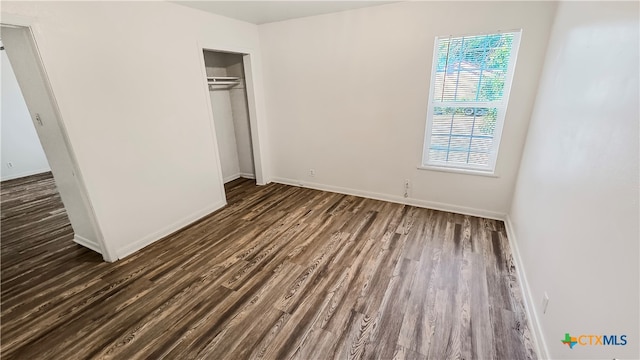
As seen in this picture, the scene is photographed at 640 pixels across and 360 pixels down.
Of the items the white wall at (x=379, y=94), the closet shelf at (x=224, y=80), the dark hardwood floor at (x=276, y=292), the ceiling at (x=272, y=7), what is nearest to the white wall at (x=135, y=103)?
the ceiling at (x=272, y=7)

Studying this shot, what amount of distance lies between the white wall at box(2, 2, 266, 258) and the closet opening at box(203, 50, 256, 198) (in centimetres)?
84

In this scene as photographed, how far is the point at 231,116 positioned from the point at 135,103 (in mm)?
2180

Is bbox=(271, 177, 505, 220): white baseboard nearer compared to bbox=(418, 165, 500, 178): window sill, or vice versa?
bbox=(418, 165, 500, 178): window sill

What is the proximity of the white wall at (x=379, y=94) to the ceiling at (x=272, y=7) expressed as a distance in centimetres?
15

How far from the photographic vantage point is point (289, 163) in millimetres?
4504

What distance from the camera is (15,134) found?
5.19 metres

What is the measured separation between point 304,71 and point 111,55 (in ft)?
7.39

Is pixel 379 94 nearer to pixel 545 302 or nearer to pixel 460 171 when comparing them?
pixel 460 171

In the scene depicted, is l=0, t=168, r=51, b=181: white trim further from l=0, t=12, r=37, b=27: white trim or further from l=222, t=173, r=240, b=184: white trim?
l=0, t=12, r=37, b=27: white trim

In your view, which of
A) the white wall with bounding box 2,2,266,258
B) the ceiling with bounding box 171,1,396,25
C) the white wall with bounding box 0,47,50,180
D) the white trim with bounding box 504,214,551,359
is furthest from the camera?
the white wall with bounding box 0,47,50,180

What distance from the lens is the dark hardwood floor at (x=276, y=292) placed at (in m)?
1.72

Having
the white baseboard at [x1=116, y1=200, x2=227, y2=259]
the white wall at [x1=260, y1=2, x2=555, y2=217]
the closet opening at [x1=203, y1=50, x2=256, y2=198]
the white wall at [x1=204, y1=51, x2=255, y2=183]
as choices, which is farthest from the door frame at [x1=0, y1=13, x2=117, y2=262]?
the white wall at [x1=260, y1=2, x2=555, y2=217]

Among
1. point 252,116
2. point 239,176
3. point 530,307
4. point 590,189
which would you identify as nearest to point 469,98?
point 590,189

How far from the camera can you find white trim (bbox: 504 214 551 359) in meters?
1.58
